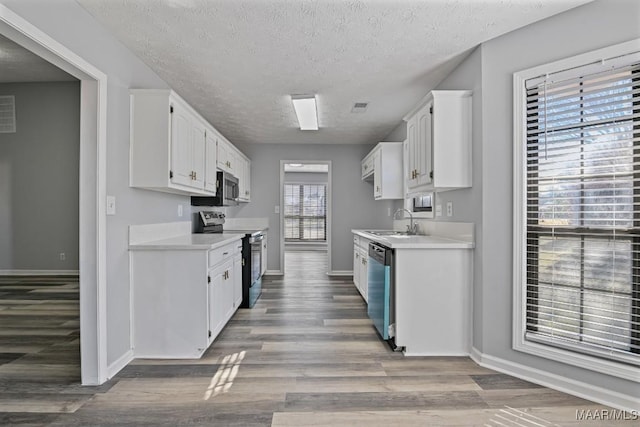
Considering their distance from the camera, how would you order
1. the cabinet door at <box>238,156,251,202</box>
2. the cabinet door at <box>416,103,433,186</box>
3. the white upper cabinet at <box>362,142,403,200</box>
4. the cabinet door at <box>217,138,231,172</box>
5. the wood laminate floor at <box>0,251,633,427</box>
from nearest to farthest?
1. the wood laminate floor at <box>0,251,633,427</box>
2. the cabinet door at <box>416,103,433,186</box>
3. the cabinet door at <box>217,138,231,172</box>
4. the white upper cabinet at <box>362,142,403,200</box>
5. the cabinet door at <box>238,156,251,202</box>

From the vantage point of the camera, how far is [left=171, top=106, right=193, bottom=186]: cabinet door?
2631 millimetres

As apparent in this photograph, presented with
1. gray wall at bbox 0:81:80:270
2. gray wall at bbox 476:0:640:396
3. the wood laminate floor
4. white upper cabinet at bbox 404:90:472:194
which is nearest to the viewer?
the wood laminate floor

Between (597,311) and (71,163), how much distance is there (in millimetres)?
6427

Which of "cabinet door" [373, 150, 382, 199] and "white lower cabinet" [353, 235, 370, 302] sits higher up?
"cabinet door" [373, 150, 382, 199]

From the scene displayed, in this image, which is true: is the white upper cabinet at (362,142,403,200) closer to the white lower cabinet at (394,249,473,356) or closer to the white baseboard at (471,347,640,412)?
the white lower cabinet at (394,249,473,356)

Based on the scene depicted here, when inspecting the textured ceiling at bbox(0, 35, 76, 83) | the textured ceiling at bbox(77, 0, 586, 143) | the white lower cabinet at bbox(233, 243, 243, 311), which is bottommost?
the white lower cabinet at bbox(233, 243, 243, 311)

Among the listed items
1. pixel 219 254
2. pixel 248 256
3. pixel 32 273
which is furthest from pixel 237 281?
pixel 32 273

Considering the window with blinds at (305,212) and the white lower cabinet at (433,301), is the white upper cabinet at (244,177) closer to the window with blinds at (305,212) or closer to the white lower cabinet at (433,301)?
the white lower cabinet at (433,301)

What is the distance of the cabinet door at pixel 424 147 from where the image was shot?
2.71 meters

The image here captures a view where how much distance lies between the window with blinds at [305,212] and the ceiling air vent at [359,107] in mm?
6421

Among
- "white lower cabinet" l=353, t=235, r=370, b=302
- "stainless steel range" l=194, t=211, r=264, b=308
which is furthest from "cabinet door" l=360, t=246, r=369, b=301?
"stainless steel range" l=194, t=211, r=264, b=308

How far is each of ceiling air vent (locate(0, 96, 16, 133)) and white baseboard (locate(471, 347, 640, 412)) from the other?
22.0 ft

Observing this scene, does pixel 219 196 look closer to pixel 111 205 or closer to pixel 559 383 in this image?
pixel 111 205

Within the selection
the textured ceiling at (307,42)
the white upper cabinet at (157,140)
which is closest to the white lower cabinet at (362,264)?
the textured ceiling at (307,42)
